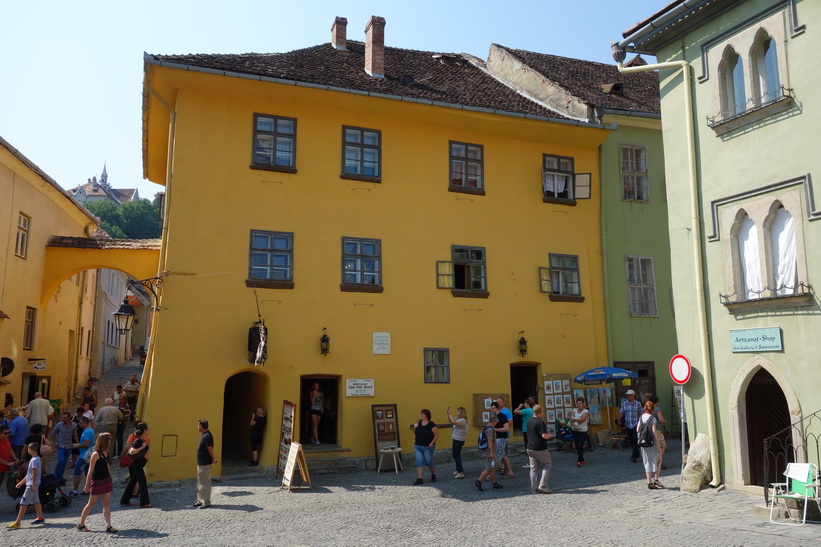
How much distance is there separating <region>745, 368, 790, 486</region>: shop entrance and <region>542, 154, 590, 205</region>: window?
29.9 ft

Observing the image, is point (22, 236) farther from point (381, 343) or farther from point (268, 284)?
point (381, 343)

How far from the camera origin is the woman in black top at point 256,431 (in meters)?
16.8

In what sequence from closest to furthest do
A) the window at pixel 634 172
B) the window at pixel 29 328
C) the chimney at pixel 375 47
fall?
the chimney at pixel 375 47 < the window at pixel 634 172 < the window at pixel 29 328

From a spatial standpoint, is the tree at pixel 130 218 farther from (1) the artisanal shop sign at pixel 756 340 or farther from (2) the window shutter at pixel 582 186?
Result: (1) the artisanal shop sign at pixel 756 340

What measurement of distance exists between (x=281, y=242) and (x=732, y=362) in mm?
10262

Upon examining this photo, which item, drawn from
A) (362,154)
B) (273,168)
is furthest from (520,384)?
(273,168)

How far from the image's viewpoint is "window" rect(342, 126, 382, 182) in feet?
60.8

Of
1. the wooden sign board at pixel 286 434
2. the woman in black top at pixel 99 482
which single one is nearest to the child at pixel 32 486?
the woman in black top at pixel 99 482

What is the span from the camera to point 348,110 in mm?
18594

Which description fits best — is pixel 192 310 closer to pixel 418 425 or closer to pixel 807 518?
pixel 418 425

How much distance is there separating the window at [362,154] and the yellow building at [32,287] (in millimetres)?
9706

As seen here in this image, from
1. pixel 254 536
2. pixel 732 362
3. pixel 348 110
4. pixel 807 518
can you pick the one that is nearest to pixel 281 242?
pixel 348 110

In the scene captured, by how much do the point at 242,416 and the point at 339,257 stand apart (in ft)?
18.7

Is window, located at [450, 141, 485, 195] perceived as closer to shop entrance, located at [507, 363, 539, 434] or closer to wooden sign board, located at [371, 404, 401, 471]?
shop entrance, located at [507, 363, 539, 434]
